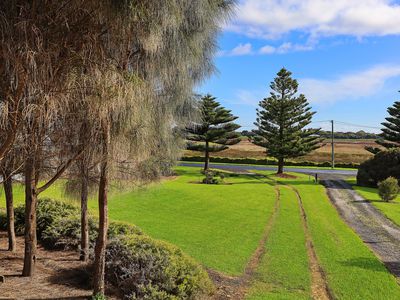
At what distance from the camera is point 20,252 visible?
33.0ft

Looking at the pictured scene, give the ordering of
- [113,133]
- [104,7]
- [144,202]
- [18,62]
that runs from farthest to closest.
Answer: [144,202] < [113,133] < [104,7] < [18,62]

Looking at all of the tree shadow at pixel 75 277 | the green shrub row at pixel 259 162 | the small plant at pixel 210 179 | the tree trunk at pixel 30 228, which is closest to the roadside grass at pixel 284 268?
the tree shadow at pixel 75 277

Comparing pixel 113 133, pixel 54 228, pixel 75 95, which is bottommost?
pixel 54 228

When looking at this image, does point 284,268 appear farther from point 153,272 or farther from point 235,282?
point 153,272

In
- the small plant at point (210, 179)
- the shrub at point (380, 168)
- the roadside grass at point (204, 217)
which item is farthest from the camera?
the shrub at point (380, 168)

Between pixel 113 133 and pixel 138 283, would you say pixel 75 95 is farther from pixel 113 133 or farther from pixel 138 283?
pixel 138 283

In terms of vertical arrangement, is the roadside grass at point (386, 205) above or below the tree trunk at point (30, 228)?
below

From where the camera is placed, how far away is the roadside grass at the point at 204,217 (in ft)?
37.5

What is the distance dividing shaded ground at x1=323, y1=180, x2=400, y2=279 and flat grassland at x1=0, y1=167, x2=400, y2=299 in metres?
0.44

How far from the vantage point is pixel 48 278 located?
7.92 metres

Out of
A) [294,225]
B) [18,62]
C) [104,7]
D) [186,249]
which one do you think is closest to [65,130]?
[18,62]

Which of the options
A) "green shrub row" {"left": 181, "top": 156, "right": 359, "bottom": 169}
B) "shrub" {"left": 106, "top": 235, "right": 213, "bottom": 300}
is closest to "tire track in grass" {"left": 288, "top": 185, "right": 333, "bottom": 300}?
"shrub" {"left": 106, "top": 235, "right": 213, "bottom": 300}

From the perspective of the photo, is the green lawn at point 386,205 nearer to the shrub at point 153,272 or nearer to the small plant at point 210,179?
the small plant at point 210,179

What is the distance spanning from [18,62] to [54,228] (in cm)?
752
